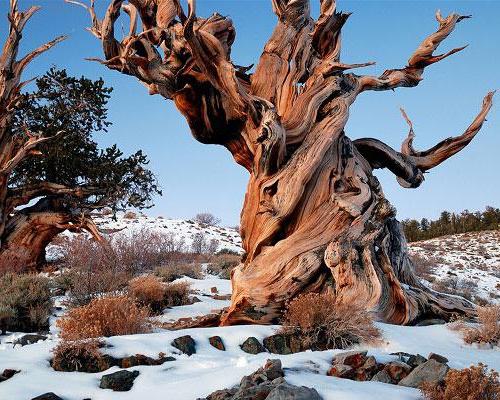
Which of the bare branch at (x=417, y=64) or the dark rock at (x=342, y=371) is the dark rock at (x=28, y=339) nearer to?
the dark rock at (x=342, y=371)

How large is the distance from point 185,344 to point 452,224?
1678 inches

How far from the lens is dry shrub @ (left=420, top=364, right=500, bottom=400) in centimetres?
380

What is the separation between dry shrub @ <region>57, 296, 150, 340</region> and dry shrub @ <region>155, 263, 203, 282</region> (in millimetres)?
6447

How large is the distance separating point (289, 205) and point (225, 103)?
2.21m

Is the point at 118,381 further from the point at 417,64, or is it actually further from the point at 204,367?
the point at 417,64

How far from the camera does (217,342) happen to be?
19.7 feet

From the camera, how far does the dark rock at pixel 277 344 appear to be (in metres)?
6.01

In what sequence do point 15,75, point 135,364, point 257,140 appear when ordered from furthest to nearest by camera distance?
point 15,75 → point 257,140 → point 135,364

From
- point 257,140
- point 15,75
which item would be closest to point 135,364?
point 257,140

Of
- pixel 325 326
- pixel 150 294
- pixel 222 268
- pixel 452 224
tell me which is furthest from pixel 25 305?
pixel 452 224

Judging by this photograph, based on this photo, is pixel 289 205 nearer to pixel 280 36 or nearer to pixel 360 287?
pixel 360 287

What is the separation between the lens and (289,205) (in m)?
8.24

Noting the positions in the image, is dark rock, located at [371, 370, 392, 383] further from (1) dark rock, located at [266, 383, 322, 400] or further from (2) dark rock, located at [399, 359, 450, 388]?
(1) dark rock, located at [266, 383, 322, 400]

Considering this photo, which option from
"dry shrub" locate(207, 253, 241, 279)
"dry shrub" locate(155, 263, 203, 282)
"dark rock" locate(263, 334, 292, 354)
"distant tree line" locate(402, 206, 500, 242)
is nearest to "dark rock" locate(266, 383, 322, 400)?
"dark rock" locate(263, 334, 292, 354)
